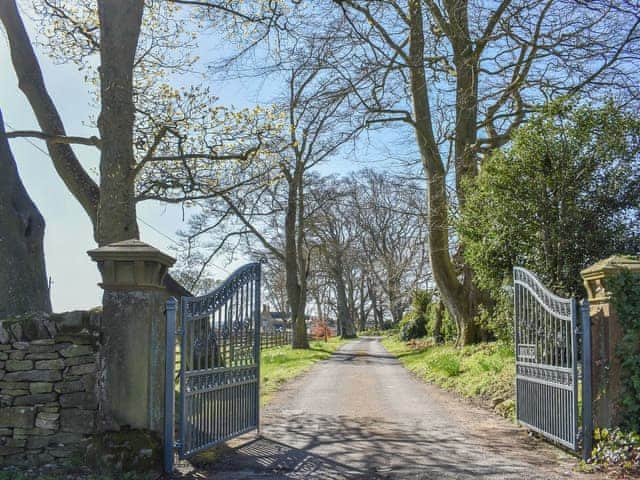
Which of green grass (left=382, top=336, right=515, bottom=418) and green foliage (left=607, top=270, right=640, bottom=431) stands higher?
green foliage (left=607, top=270, right=640, bottom=431)

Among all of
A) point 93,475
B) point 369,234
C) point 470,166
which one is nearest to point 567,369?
point 93,475

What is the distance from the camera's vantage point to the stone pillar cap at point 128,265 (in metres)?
6.17

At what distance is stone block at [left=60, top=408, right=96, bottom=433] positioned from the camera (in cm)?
616

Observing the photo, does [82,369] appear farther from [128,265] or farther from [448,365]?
[448,365]

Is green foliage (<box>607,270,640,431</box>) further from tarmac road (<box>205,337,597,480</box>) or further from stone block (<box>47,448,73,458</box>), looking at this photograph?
stone block (<box>47,448,73,458</box>)

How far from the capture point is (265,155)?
1402 centimetres

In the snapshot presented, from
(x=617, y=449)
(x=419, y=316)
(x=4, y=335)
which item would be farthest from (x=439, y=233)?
(x=419, y=316)

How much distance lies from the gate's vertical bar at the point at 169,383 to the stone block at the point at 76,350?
2.50ft

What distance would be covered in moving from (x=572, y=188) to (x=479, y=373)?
504cm

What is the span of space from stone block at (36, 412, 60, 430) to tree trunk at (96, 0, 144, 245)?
4.49 meters

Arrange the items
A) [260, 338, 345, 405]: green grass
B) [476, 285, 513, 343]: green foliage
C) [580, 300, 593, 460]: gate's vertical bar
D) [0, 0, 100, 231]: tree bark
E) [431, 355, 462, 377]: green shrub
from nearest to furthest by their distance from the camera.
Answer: [580, 300, 593, 460]: gate's vertical bar < [0, 0, 100, 231]: tree bark < [476, 285, 513, 343]: green foliage < [260, 338, 345, 405]: green grass < [431, 355, 462, 377]: green shrub

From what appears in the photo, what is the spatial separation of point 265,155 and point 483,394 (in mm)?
6833

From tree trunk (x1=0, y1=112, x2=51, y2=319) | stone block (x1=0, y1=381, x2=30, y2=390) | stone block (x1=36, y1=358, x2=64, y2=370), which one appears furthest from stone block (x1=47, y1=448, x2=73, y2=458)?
tree trunk (x1=0, y1=112, x2=51, y2=319)

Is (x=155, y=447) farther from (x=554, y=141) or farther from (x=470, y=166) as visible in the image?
(x=470, y=166)
